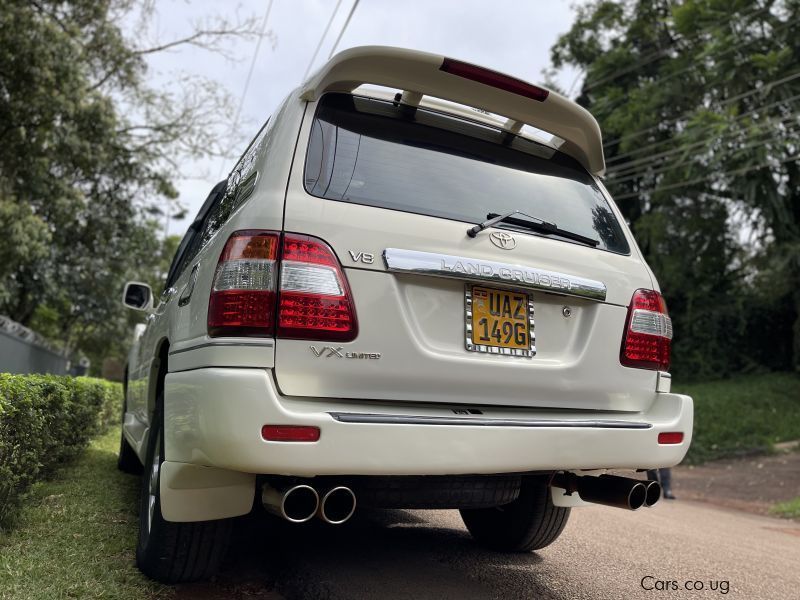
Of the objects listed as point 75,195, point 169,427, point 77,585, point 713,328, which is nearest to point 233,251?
point 169,427

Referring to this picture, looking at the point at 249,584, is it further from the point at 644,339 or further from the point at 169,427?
the point at 644,339

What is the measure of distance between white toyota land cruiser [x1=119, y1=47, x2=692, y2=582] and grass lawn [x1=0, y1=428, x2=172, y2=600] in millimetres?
198

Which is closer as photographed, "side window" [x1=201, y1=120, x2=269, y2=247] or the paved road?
"side window" [x1=201, y1=120, x2=269, y2=247]

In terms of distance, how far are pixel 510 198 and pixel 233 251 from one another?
1184mm

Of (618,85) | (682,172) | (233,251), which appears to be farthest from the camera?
(618,85)

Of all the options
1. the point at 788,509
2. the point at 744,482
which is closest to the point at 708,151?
the point at 744,482

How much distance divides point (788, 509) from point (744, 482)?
298 centimetres

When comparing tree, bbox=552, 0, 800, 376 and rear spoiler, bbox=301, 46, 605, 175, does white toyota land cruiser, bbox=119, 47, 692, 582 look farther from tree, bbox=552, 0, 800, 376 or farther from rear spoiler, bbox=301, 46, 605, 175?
tree, bbox=552, 0, 800, 376

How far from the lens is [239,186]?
312 centimetres

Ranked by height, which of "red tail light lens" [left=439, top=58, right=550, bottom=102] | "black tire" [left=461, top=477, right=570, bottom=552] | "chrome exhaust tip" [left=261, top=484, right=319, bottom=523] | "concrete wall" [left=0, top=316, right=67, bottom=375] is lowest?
"concrete wall" [left=0, top=316, right=67, bottom=375]

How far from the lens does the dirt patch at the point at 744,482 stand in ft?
37.7

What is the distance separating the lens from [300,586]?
3.18 metres

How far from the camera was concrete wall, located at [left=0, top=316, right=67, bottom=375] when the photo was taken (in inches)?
504

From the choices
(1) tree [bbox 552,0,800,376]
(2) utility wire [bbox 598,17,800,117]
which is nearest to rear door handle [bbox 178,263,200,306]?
(1) tree [bbox 552,0,800,376]
